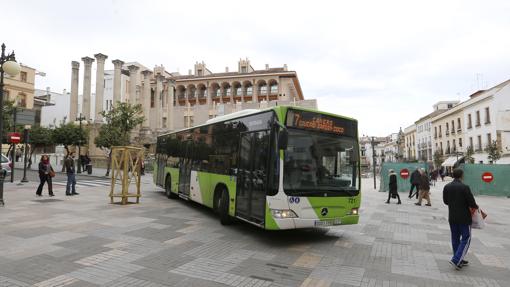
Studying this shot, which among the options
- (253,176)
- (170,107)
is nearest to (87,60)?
(170,107)

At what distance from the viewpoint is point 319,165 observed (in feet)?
25.0

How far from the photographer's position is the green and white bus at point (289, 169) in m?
7.21

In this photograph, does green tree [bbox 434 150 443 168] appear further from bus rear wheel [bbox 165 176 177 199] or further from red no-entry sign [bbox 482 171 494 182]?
bus rear wheel [bbox 165 176 177 199]

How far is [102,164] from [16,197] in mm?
26885

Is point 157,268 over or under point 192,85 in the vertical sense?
under

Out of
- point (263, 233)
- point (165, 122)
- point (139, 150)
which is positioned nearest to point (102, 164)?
point (165, 122)

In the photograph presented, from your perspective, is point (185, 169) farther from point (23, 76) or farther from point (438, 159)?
point (23, 76)

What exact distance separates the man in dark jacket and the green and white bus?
228 centimetres

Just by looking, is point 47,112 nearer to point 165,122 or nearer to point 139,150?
point 165,122

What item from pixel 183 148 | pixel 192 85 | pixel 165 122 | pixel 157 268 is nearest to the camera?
pixel 157 268

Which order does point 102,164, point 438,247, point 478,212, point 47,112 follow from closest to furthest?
point 478,212, point 438,247, point 102,164, point 47,112

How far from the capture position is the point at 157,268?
565cm

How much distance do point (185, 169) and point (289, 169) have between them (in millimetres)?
6376

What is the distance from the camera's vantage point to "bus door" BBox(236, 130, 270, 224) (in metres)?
7.49
